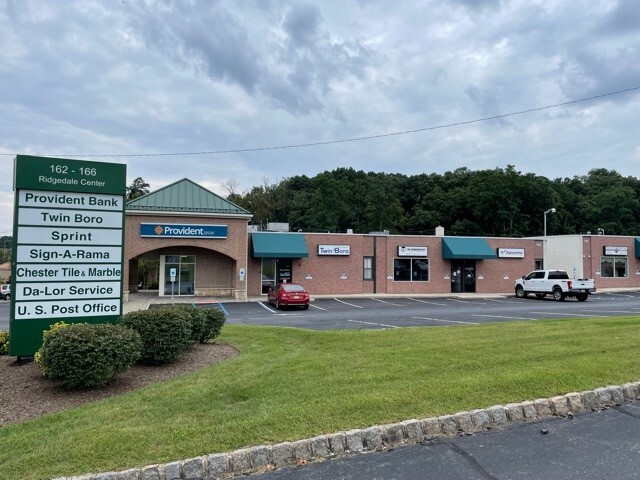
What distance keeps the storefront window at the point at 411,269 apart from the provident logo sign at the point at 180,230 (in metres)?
13.2

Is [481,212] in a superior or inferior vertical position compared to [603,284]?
superior

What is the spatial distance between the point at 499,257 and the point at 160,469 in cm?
3731

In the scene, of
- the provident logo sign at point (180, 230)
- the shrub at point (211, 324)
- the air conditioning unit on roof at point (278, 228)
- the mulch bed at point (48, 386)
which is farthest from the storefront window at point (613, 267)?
the mulch bed at point (48, 386)

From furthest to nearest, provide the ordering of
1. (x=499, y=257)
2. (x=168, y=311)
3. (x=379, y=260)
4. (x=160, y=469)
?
(x=499, y=257), (x=379, y=260), (x=168, y=311), (x=160, y=469)

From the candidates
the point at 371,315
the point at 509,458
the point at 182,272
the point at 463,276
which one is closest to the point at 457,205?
the point at 463,276

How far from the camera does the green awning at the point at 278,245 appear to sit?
31547mm

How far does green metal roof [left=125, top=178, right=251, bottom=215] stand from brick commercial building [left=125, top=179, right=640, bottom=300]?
6 centimetres

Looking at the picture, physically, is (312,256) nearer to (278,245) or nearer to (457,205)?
(278,245)

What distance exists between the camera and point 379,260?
35406 mm

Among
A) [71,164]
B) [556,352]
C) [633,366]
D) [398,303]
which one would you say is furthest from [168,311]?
[398,303]

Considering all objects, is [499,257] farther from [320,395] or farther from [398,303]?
[320,395]

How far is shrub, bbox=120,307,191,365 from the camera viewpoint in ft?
26.4

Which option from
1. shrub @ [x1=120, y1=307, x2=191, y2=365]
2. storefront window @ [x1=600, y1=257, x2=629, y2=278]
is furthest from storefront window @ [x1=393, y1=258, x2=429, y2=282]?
shrub @ [x1=120, y1=307, x2=191, y2=365]

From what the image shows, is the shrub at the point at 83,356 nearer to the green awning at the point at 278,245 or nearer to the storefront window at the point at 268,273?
the green awning at the point at 278,245
